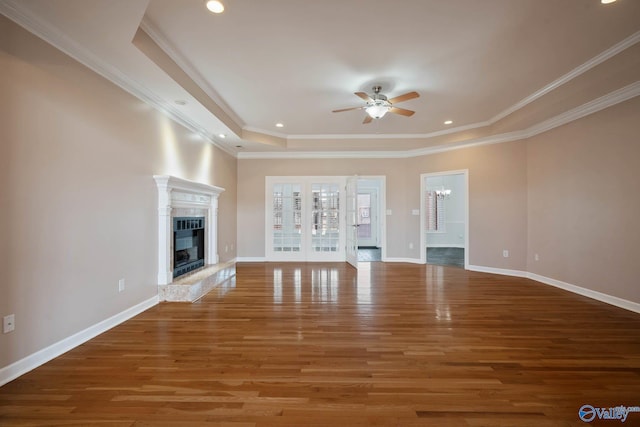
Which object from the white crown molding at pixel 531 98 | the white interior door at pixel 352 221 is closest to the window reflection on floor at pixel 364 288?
the white interior door at pixel 352 221

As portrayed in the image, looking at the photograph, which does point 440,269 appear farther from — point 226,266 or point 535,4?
point 535,4

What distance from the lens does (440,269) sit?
588 centimetres

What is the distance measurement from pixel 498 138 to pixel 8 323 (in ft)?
22.9

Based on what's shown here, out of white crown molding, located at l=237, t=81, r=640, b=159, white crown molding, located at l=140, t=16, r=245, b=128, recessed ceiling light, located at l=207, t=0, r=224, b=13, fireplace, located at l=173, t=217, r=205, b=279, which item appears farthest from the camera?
fireplace, located at l=173, t=217, r=205, b=279

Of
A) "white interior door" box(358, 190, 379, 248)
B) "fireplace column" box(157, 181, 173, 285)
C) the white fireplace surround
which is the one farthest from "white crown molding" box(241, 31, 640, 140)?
"white interior door" box(358, 190, 379, 248)

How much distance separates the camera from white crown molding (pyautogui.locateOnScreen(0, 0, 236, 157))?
6.43 ft

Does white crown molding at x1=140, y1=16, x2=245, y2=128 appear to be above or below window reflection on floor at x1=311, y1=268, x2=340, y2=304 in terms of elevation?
above

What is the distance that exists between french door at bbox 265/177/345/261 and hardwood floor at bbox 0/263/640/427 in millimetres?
3104

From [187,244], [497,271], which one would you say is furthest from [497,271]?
[187,244]

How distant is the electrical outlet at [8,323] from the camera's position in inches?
75.2

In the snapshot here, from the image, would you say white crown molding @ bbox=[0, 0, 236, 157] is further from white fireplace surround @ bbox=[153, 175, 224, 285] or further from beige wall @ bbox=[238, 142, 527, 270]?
beige wall @ bbox=[238, 142, 527, 270]

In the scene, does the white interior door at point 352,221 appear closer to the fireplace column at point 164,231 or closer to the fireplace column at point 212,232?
the fireplace column at point 212,232

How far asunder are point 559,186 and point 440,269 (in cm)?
251

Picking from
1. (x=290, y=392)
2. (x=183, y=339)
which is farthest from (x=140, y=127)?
(x=290, y=392)
